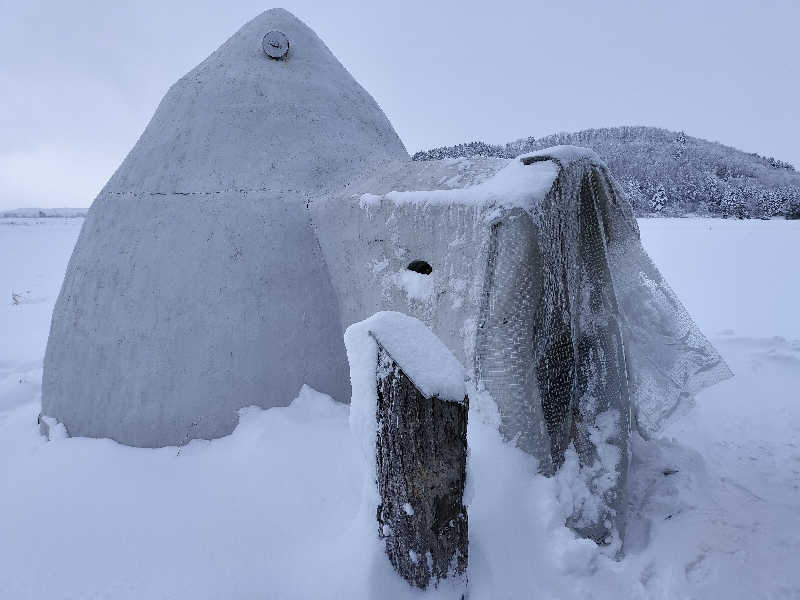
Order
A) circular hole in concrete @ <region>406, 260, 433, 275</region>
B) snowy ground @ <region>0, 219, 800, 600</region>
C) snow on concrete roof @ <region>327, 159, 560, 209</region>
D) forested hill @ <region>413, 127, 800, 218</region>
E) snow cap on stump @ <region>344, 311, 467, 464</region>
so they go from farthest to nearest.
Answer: forested hill @ <region>413, 127, 800, 218</region>, circular hole in concrete @ <region>406, 260, 433, 275</region>, snow on concrete roof @ <region>327, 159, 560, 209</region>, snowy ground @ <region>0, 219, 800, 600</region>, snow cap on stump @ <region>344, 311, 467, 464</region>

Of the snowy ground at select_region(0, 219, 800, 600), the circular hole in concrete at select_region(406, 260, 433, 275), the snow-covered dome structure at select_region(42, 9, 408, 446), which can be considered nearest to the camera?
the snowy ground at select_region(0, 219, 800, 600)

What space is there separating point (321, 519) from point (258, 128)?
2.57 m

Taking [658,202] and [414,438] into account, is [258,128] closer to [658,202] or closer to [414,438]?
[414,438]

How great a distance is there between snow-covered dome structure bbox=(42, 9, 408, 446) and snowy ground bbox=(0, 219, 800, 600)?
206mm

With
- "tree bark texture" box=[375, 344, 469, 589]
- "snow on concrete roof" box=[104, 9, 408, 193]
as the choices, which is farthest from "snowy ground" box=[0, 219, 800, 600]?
"snow on concrete roof" box=[104, 9, 408, 193]

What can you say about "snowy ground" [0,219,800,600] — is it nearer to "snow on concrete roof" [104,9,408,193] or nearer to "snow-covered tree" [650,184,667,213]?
"snow on concrete roof" [104,9,408,193]

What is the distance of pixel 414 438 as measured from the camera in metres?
1.47

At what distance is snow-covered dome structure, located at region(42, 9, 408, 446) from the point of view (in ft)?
8.92

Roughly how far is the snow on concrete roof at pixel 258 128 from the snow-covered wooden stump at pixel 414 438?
1843mm

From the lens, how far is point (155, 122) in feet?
11.3

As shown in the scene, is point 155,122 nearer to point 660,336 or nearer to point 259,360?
point 259,360

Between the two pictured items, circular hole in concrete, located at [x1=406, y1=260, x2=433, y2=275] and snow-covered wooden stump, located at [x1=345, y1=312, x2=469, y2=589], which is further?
circular hole in concrete, located at [x1=406, y1=260, x2=433, y2=275]

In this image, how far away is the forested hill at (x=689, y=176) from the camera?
68.6ft

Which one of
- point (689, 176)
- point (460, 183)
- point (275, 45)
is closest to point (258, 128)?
point (275, 45)
